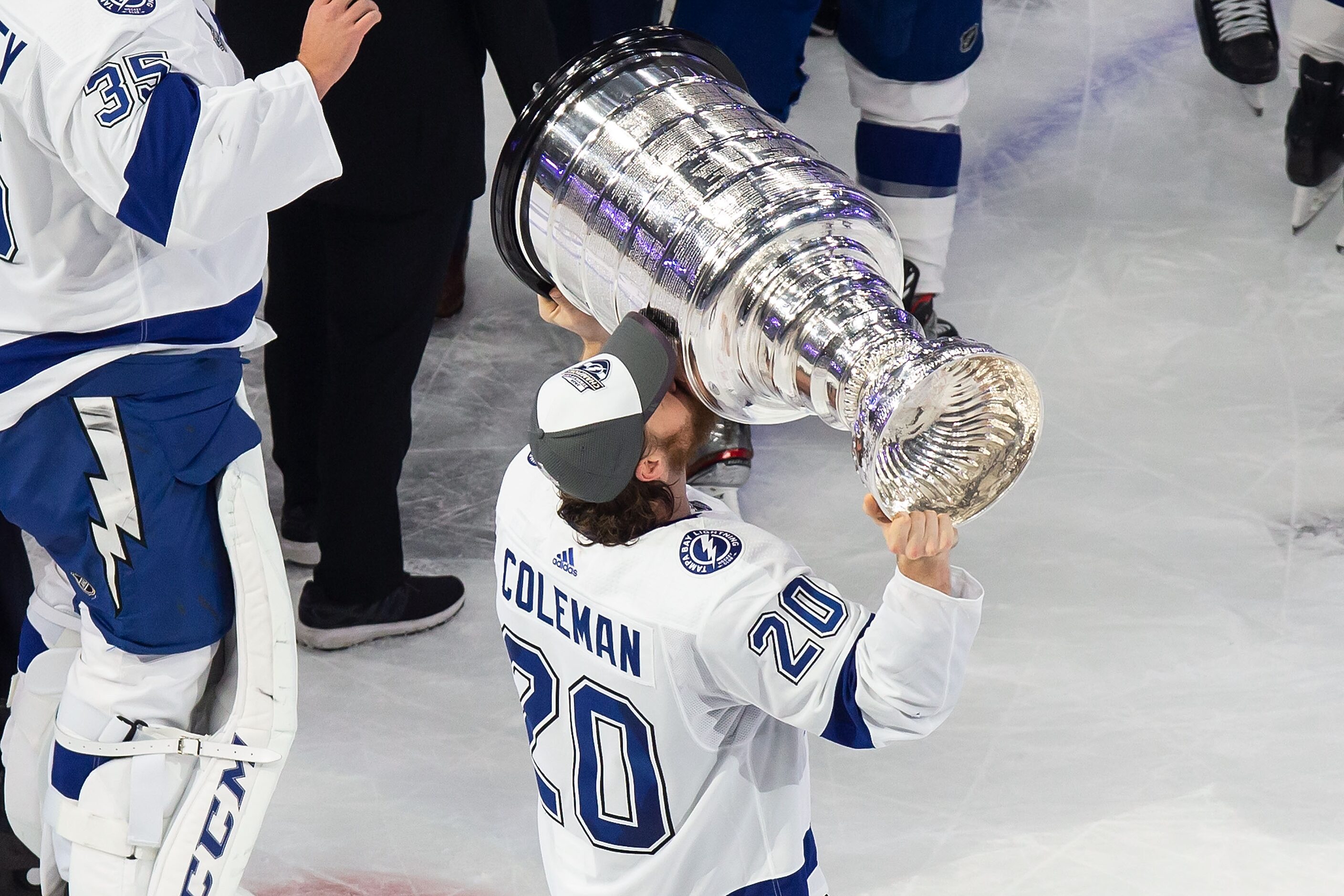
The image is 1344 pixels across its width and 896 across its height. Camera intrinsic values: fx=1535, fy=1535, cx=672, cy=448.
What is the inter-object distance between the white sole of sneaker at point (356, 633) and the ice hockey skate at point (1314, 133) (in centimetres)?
206

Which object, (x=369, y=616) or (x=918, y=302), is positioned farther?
(x=918, y=302)

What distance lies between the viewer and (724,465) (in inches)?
104

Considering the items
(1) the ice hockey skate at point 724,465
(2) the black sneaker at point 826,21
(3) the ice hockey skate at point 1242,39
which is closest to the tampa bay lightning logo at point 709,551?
(1) the ice hockey skate at point 724,465

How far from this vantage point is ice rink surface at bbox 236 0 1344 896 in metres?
2.03

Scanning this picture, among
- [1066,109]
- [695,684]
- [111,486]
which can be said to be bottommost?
[1066,109]

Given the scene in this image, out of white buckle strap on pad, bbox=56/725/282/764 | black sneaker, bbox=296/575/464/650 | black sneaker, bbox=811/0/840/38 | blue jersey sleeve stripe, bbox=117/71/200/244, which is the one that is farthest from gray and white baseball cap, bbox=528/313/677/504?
black sneaker, bbox=811/0/840/38

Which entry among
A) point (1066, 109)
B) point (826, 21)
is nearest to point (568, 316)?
point (1066, 109)

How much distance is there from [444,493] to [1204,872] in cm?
138

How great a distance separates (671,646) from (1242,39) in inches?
116

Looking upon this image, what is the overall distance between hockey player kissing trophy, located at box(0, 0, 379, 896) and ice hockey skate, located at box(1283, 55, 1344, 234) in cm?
226

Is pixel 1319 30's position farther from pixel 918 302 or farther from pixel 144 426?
pixel 144 426

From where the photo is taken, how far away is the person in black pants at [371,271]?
1.93m

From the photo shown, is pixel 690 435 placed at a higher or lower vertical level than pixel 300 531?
higher

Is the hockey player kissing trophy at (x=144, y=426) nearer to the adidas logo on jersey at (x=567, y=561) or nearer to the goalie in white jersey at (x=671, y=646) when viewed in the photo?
the goalie in white jersey at (x=671, y=646)
